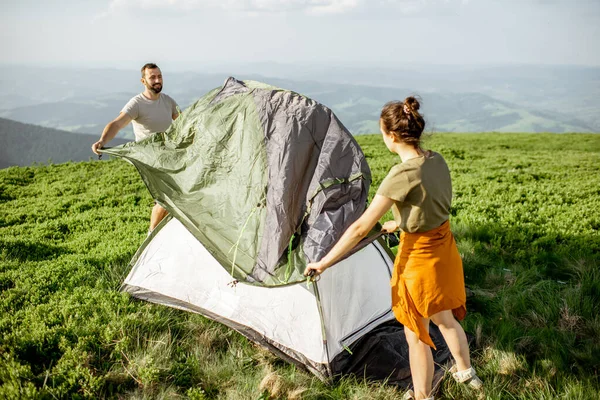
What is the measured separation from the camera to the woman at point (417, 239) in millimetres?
3195

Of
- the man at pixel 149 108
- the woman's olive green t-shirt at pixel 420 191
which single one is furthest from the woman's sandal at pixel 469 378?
the man at pixel 149 108

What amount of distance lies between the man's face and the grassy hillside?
2.59 meters

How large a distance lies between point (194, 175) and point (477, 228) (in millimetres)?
5572

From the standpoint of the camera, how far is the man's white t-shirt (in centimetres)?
672

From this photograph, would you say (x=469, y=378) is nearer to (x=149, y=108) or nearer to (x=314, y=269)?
(x=314, y=269)

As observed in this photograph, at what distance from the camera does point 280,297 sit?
4.73 m

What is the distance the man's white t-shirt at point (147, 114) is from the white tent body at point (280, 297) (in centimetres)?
204

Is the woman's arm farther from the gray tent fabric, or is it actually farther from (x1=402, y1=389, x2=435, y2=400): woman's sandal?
(x1=402, y1=389, x2=435, y2=400): woman's sandal

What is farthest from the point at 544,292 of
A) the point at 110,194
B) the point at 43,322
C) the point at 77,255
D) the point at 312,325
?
the point at 110,194

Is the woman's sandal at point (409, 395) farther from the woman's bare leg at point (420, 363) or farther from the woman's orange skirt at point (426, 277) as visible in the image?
the woman's orange skirt at point (426, 277)

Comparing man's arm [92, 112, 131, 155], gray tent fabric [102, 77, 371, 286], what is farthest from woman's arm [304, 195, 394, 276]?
man's arm [92, 112, 131, 155]

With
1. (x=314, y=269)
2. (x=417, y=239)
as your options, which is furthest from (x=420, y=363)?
(x=314, y=269)

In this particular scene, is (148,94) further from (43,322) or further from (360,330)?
(360,330)

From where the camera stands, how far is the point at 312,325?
4.49 metres
